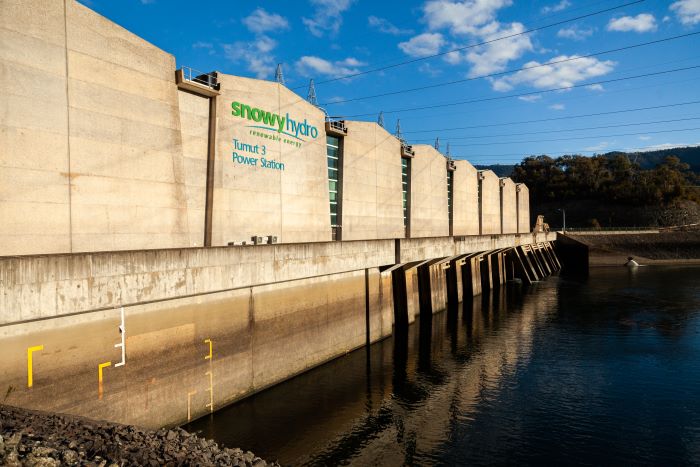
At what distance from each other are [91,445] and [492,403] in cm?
1572

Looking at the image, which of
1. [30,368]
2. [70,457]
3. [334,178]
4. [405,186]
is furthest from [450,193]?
[70,457]

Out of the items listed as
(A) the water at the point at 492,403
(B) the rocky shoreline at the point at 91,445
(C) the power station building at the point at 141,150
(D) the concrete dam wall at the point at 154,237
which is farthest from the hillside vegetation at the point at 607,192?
(B) the rocky shoreline at the point at 91,445

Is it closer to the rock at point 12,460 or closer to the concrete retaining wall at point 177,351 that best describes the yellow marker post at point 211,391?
the concrete retaining wall at point 177,351

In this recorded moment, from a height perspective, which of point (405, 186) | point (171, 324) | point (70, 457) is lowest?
point (70, 457)

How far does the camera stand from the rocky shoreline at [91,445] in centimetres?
893

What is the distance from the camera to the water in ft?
51.6

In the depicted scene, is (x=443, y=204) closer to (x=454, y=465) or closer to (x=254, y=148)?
(x=254, y=148)

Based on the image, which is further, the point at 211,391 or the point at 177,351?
the point at 211,391

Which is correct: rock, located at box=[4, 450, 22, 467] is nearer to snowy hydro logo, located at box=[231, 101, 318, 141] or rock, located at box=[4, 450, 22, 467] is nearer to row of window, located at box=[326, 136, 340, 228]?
snowy hydro logo, located at box=[231, 101, 318, 141]

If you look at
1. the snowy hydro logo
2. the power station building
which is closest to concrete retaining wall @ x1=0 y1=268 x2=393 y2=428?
the power station building

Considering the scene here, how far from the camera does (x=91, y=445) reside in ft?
32.3

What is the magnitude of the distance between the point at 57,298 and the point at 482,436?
14.8 m

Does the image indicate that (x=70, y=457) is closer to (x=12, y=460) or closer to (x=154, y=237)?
(x=12, y=460)

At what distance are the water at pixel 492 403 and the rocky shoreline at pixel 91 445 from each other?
453 centimetres
